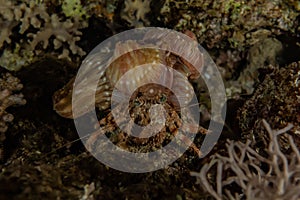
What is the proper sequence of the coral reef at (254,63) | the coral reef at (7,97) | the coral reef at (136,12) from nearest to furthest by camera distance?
the coral reef at (7,97) → the coral reef at (136,12) → the coral reef at (254,63)

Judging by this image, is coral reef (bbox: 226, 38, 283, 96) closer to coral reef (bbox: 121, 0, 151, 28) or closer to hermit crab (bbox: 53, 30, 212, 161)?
hermit crab (bbox: 53, 30, 212, 161)

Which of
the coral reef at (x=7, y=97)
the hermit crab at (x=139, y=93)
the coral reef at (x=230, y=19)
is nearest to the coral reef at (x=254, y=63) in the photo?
the coral reef at (x=230, y=19)

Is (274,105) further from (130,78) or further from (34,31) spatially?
(34,31)

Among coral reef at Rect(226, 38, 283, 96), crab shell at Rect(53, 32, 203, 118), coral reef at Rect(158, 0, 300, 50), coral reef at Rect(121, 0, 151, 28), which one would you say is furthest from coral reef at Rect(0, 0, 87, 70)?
coral reef at Rect(226, 38, 283, 96)

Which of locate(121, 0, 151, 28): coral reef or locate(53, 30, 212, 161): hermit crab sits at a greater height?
locate(121, 0, 151, 28): coral reef

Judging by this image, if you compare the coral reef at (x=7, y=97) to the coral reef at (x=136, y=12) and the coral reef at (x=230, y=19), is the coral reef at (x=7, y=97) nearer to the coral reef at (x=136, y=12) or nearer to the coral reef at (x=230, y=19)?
the coral reef at (x=136, y=12)

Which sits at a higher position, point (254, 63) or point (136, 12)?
point (136, 12)

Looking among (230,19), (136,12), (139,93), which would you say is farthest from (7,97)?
(230,19)
